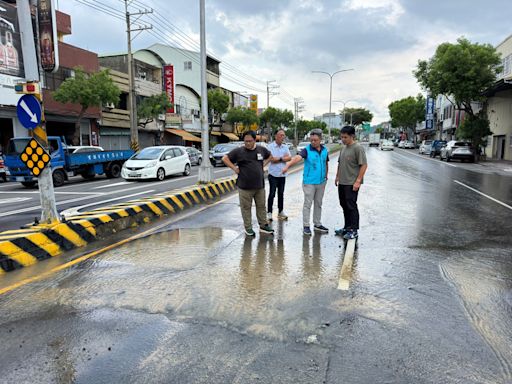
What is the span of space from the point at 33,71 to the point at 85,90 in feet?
60.7

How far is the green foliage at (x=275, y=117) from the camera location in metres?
71.6

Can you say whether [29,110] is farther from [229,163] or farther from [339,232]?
[339,232]

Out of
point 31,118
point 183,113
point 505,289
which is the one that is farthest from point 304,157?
point 183,113

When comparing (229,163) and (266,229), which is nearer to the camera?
(229,163)

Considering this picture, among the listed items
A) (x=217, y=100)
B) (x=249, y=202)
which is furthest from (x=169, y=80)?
(x=249, y=202)

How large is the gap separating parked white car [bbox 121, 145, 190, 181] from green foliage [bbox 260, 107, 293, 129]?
53.3 meters

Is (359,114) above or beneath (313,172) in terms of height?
above

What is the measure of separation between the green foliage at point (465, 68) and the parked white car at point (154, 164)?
19766mm

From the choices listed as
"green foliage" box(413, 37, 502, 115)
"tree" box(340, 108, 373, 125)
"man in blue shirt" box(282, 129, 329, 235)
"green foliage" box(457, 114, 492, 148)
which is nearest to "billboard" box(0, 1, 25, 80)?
"man in blue shirt" box(282, 129, 329, 235)

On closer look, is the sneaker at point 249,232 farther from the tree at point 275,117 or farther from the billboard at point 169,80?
the tree at point 275,117

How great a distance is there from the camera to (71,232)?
21.1 ft

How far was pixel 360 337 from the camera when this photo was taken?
333cm

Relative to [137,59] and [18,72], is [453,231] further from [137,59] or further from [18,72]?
[137,59]

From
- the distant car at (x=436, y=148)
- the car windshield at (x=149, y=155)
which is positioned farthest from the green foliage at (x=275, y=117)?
the car windshield at (x=149, y=155)
